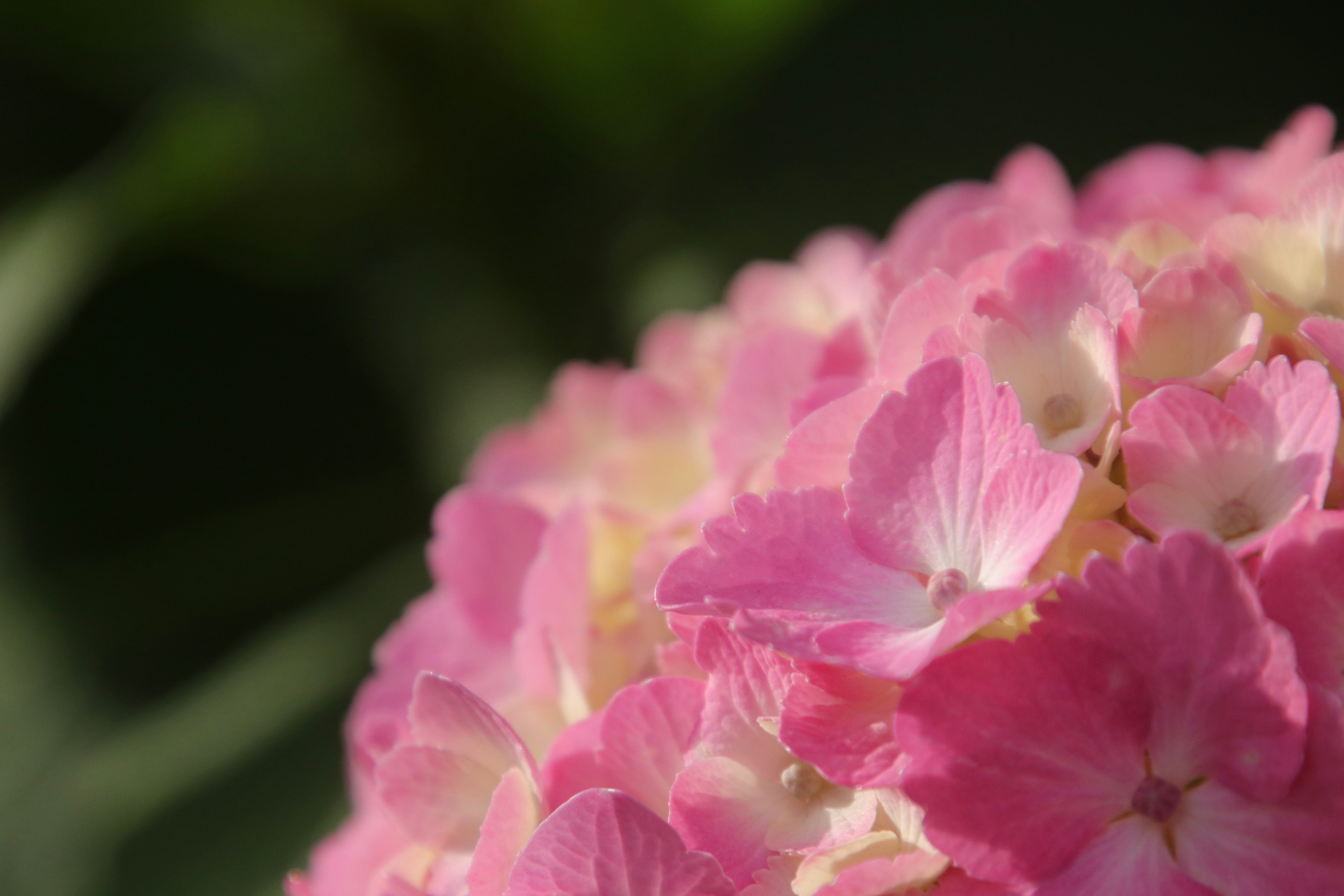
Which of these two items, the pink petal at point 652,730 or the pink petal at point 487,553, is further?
the pink petal at point 487,553

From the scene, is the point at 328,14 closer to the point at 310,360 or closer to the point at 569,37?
the point at 569,37

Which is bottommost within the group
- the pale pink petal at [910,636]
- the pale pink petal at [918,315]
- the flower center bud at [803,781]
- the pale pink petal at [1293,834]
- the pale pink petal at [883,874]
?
the pale pink petal at [1293,834]

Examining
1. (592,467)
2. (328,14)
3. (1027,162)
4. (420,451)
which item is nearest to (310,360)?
(420,451)

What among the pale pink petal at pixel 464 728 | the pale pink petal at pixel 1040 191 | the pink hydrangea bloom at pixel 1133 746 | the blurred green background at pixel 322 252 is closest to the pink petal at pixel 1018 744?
the pink hydrangea bloom at pixel 1133 746

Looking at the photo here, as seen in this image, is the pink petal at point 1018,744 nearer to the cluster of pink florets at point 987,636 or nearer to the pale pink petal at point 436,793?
the cluster of pink florets at point 987,636

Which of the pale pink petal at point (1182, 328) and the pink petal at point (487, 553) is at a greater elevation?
the pink petal at point (487, 553)

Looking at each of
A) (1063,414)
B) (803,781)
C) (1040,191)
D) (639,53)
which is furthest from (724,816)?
(639,53)
